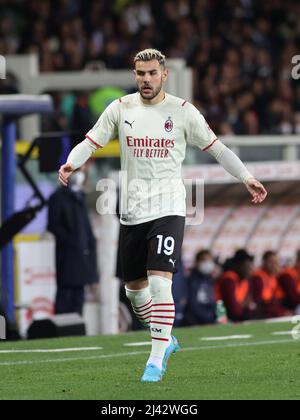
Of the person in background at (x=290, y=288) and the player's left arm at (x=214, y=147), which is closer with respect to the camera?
the player's left arm at (x=214, y=147)

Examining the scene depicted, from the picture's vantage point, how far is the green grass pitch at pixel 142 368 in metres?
9.04

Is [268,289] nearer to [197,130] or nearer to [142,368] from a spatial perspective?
[142,368]

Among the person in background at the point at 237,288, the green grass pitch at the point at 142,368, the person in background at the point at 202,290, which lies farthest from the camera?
the person in background at the point at 237,288

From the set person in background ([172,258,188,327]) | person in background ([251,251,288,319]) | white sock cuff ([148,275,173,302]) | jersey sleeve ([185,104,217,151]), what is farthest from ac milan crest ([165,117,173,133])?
person in background ([251,251,288,319])

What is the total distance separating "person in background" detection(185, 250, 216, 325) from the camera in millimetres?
18312

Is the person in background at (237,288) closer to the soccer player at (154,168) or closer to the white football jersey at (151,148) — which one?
the soccer player at (154,168)

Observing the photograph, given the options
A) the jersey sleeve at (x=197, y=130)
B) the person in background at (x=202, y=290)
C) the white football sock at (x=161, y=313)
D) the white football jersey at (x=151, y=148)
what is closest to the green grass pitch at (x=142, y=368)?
the white football sock at (x=161, y=313)

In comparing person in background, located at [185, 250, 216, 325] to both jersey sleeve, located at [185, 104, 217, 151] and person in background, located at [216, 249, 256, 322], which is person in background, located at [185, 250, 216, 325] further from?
jersey sleeve, located at [185, 104, 217, 151]

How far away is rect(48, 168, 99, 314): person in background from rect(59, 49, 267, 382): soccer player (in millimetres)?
7049

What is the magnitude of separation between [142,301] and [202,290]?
25.4 feet

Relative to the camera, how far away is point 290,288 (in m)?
19.3

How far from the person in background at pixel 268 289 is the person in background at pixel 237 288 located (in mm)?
117
